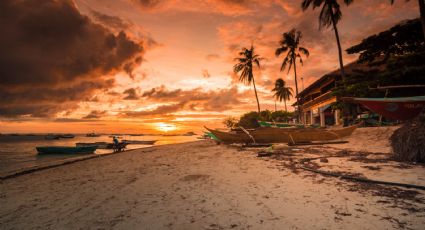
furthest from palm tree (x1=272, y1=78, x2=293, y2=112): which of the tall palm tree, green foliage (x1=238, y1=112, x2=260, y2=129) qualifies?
the tall palm tree

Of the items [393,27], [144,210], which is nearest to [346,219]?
[144,210]

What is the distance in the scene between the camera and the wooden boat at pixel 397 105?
38.2 ft

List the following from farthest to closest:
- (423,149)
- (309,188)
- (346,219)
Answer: (423,149)
(309,188)
(346,219)

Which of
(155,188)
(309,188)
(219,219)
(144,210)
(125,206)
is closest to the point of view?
(219,219)

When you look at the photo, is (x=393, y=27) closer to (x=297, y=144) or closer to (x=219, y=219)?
(x=297, y=144)

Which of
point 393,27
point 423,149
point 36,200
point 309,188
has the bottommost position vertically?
point 36,200

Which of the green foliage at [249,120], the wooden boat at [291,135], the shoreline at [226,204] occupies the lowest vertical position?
the shoreline at [226,204]

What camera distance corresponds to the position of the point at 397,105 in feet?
39.3

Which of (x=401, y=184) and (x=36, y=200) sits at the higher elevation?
(x=401, y=184)

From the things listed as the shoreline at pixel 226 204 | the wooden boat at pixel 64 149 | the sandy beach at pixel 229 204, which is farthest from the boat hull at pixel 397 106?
the wooden boat at pixel 64 149

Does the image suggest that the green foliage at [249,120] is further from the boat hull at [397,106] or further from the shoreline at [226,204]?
the shoreline at [226,204]

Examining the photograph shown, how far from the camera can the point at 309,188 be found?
15.6 feet

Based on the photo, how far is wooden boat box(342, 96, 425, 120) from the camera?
1165cm

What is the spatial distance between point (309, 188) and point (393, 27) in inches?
683
